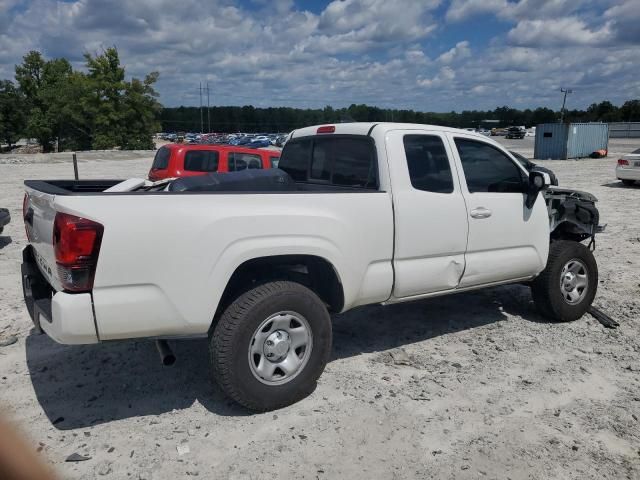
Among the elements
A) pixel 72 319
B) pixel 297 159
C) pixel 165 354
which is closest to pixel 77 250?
pixel 72 319

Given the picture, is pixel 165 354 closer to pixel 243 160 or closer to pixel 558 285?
pixel 558 285

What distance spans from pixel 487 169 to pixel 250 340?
2748 mm

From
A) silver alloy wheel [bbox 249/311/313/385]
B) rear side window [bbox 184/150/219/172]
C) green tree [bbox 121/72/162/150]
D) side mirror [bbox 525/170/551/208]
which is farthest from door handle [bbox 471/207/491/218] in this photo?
green tree [bbox 121/72/162/150]

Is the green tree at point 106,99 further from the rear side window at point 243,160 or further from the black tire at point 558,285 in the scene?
the black tire at point 558,285

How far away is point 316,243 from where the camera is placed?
375 cm

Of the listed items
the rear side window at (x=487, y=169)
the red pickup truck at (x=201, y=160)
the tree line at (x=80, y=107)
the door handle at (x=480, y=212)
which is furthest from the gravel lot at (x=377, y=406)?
the tree line at (x=80, y=107)

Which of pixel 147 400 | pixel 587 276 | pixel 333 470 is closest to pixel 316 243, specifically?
pixel 333 470

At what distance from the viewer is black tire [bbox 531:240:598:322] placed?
Result: 212 inches

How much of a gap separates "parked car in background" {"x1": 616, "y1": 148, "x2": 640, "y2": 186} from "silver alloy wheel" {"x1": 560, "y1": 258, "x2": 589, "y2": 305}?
1449cm

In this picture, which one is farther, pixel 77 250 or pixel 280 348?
pixel 280 348

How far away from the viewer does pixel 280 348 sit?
3.73 metres

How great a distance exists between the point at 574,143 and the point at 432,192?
3228cm

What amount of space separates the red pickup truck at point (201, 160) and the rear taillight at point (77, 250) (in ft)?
28.4

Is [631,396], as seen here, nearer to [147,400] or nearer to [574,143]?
[147,400]
